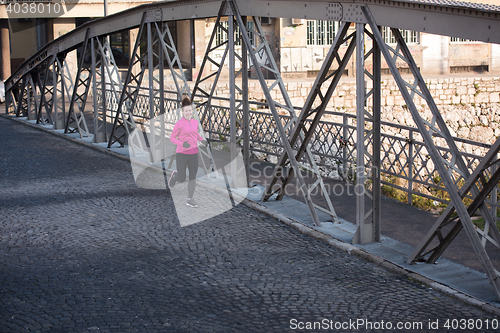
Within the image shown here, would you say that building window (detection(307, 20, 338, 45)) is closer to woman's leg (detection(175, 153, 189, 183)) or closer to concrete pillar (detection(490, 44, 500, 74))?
concrete pillar (detection(490, 44, 500, 74))

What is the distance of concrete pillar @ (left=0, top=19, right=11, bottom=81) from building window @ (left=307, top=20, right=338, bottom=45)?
55.0 ft

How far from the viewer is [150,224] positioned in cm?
823

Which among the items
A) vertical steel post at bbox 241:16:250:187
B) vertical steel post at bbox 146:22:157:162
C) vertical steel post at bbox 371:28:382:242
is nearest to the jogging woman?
vertical steel post at bbox 241:16:250:187

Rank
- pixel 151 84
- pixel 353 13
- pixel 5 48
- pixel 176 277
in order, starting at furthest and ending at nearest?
pixel 5 48 → pixel 151 84 → pixel 353 13 → pixel 176 277

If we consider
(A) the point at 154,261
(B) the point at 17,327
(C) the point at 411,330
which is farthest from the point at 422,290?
(B) the point at 17,327

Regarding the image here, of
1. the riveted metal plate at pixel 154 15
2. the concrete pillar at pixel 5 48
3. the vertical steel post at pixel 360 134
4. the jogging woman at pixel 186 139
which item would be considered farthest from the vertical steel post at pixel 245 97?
the concrete pillar at pixel 5 48

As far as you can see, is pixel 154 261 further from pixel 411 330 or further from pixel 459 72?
pixel 459 72

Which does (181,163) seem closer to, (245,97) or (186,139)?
(186,139)

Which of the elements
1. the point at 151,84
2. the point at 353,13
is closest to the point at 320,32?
the point at 151,84

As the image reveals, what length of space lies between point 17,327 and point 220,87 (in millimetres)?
22387

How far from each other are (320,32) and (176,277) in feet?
96.4

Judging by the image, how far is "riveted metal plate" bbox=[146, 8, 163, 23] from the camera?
1219 centimetres

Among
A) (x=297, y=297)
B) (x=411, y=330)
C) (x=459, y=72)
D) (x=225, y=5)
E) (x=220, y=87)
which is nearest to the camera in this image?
(x=411, y=330)

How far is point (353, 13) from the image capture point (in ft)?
23.0
